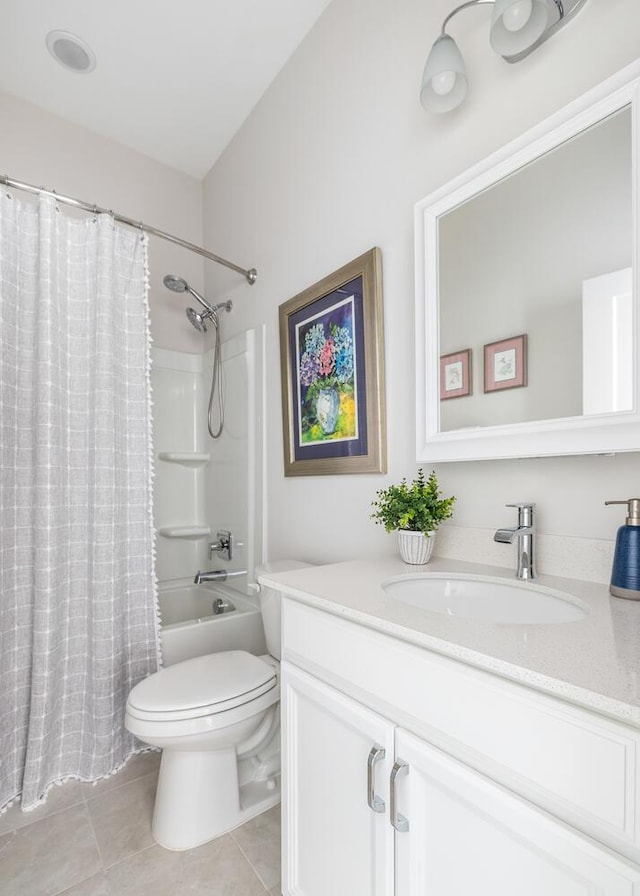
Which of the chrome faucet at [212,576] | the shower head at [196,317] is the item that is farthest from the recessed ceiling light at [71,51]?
the chrome faucet at [212,576]

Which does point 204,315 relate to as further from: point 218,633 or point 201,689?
point 201,689

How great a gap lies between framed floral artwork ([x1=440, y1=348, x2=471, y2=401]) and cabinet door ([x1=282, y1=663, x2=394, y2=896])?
29.7 inches

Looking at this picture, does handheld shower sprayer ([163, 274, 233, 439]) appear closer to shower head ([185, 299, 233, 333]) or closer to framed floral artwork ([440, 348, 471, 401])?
shower head ([185, 299, 233, 333])

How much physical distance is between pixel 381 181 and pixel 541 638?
1.38 meters

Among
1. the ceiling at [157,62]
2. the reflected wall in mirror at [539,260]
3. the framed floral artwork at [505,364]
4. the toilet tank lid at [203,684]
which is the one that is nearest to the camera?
the reflected wall in mirror at [539,260]

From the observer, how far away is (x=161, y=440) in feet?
8.05

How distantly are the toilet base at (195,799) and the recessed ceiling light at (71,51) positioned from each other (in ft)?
8.69

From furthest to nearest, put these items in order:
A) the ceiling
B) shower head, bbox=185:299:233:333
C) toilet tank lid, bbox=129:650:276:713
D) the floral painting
→ shower head, bbox=185:299:233:333, the ceiling, the floral painting, toilet tank lid, bbox=129:650:276:713

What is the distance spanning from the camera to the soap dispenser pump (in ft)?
2.59

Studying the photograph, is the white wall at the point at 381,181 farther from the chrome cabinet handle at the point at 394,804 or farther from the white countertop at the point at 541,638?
the chrome cabinet handle at the point at 394,804

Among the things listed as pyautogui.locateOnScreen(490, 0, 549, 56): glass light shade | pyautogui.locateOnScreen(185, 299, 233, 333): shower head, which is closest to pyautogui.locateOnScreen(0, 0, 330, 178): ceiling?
pyautogui.locateOnScreen(185, 299, 233, 333): shower head

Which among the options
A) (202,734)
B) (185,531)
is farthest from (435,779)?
(185,531)

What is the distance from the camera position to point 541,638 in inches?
25.2

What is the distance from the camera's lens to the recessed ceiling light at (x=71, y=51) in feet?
5.89
